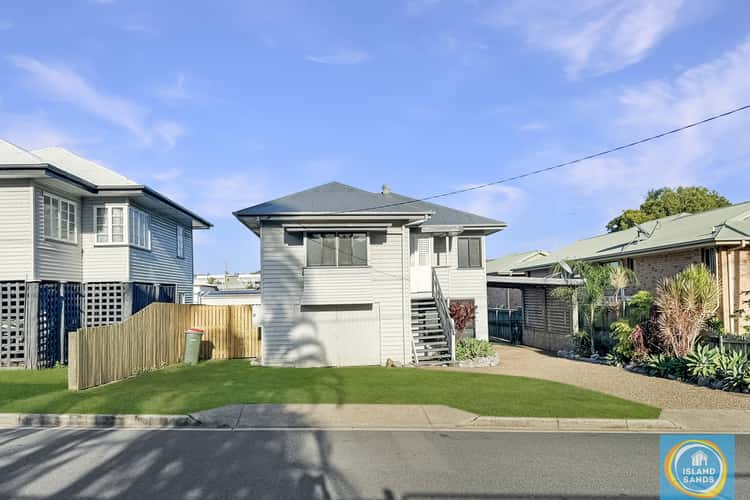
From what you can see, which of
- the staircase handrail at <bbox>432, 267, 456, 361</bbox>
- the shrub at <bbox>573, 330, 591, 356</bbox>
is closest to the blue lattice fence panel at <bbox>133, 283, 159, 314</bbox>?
the staircase handrail at <bbox>432, 267, 456, 361</bbox>

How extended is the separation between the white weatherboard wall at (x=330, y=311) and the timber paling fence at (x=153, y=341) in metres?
3.21

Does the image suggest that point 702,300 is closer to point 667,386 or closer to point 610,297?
point 667,386

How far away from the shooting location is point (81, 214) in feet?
68.0

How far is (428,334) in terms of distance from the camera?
2097 cm

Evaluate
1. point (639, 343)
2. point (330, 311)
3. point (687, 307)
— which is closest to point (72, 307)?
point (330, 311)

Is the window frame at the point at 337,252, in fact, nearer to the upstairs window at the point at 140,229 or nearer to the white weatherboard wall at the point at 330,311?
the white weatherboard wall at the point at 330,311

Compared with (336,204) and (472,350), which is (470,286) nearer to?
(472,350)

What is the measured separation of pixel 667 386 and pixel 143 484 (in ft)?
41.6

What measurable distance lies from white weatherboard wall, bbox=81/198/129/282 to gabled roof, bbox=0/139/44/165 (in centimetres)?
294

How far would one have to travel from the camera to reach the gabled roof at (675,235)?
56.4 ft

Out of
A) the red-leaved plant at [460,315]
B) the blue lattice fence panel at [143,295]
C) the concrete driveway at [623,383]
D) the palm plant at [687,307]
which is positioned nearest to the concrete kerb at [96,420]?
the concrete driveway at [623,383]

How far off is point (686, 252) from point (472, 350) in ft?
24.5

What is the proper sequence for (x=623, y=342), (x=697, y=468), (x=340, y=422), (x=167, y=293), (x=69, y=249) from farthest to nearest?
(x=167, y=293) < (x=69, y=249) < (x=623, y=342) < (x=340, y=422) < (x=697, y=468)

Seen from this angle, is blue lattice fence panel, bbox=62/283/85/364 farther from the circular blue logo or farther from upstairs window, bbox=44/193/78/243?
the circular blue logo
